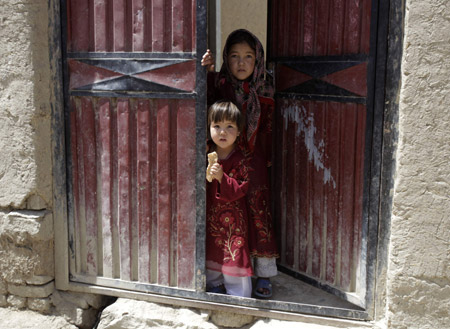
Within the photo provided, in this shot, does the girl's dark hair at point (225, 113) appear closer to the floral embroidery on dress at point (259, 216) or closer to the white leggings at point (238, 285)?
the floral embroidery on dress at point (259, 216)

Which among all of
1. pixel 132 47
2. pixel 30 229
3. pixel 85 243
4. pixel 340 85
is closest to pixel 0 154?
pixel 30 229

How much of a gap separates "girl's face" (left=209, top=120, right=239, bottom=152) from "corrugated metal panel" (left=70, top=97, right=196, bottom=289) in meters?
0.13

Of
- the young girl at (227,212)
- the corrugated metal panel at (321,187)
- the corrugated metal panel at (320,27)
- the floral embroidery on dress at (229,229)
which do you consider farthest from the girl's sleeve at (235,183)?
the corrugated metal panel at (320,27)

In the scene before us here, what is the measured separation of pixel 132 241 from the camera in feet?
11.5

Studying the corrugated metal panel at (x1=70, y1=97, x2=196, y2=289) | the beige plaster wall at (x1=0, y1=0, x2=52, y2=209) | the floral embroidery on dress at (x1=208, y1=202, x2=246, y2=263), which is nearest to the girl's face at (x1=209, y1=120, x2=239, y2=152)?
the corrugated metal panel at (x1=70, y1=97, x2=196, y2=289)

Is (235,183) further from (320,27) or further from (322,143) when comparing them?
(320,27)

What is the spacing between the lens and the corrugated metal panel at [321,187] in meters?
3.28

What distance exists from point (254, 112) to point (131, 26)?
0.88 metres

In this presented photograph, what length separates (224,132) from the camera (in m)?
3.26

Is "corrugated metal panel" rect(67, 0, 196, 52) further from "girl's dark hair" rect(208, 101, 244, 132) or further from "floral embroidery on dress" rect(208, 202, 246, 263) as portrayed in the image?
"floral embroidery on dress" rect(208, 202, 246, 263)

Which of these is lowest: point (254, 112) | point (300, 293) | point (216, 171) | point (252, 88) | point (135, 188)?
point (300, 293)

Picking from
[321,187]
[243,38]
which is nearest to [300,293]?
[321,187]

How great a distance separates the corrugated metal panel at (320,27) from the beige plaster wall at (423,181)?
1.24 ft

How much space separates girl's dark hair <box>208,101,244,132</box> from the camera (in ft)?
10.6
